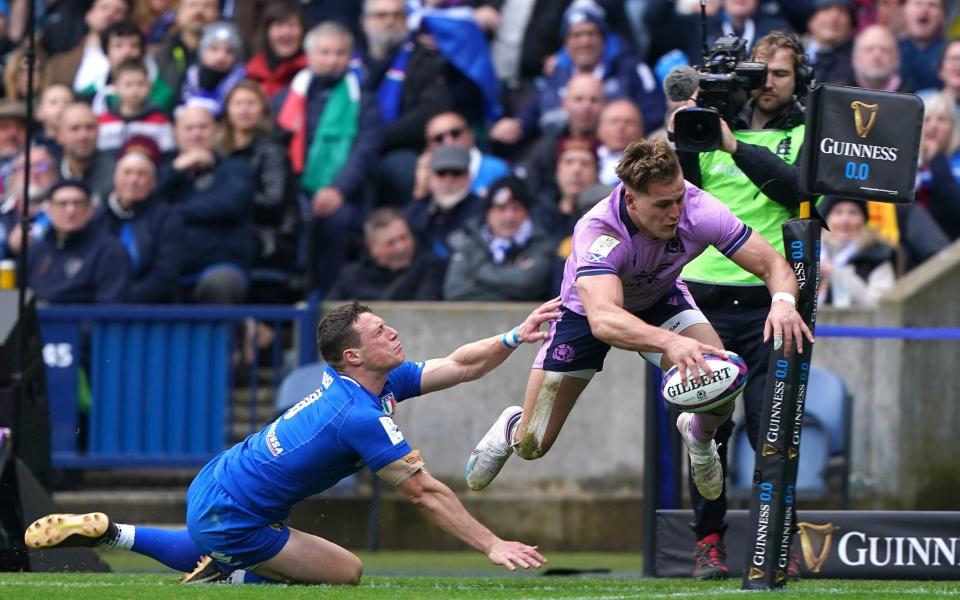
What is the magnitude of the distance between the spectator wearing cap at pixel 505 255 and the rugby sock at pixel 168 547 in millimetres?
4353

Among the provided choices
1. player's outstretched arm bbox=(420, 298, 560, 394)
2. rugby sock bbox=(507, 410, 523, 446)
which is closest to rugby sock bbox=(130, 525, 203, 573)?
player's outstretched arm bbox=(420, 298, 560, 394)

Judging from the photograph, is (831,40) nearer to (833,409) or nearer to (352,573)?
(833,409)

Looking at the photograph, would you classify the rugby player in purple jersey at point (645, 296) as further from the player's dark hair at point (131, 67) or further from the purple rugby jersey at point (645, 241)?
the player's dark hair at point (131, 67)

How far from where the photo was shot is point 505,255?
12312mm

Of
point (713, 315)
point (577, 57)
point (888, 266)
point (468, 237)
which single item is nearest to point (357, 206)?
point (468, 237)

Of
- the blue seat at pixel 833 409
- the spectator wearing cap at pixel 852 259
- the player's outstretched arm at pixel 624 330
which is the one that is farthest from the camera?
the spectator wearing cap at pixel 852 259

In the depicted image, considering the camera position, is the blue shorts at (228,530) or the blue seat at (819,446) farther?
the blue seat at (819,446)

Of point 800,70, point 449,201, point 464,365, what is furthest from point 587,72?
point 464,365

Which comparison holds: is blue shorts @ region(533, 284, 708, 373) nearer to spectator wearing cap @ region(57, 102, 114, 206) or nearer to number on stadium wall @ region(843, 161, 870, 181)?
number on stadium wall @ region(843, 161, 870, 181)

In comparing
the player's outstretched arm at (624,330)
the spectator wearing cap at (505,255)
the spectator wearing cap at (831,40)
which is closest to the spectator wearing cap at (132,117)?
the spectator wearing cap at (505,255)

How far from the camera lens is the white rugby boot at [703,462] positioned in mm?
7949

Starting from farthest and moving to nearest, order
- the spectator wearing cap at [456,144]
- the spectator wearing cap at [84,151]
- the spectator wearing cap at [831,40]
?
the spectator wearing cap at [84,151] → the spectator wearing cap at [456,144] → the spectator wearing cap at [831,40]

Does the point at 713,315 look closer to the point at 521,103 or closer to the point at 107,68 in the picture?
the point at 521,103

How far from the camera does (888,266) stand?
1184 cm
